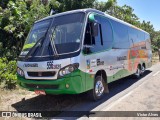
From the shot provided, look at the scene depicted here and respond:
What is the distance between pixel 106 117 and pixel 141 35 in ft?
31.5

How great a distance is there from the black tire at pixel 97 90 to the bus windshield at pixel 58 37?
1680 mm

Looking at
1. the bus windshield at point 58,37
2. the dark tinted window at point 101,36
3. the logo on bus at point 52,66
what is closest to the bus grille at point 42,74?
the logo on bus at point 52,66

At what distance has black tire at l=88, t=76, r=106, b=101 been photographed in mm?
7398

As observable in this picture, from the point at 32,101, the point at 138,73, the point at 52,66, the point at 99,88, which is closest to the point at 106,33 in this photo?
the point at 99,88

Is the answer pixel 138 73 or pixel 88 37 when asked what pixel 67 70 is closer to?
pixel 88 37

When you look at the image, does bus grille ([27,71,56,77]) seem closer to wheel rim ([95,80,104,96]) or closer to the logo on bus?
the logo on bus

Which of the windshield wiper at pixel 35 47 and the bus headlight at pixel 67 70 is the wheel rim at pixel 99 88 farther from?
the windshield wiper at pixel 35 47

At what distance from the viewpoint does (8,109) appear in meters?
6.75

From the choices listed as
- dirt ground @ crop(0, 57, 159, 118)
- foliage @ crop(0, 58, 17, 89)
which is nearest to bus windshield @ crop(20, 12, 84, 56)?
dirt ground @ crop(0, 57, 159, 118)

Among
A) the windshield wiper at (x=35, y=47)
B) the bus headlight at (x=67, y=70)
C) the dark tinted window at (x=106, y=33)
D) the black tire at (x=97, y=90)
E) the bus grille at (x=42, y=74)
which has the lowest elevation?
the black tire at (x=97, y=90)

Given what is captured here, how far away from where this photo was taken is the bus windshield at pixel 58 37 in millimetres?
6582

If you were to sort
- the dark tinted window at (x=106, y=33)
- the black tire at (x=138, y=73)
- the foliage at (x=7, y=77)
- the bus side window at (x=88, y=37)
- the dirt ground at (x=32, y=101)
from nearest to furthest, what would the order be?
1. the bus side window at (x=88, y=37)
2. the dirt ground at (x=32, y=101)
3. the dark tinted window at (x=106, y=33)
4. the foliage at (x=7, y=77)
5. the black tire at (x=138, y=73)

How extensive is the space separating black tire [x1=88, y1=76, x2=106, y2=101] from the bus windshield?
1680mm

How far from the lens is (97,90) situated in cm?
767
